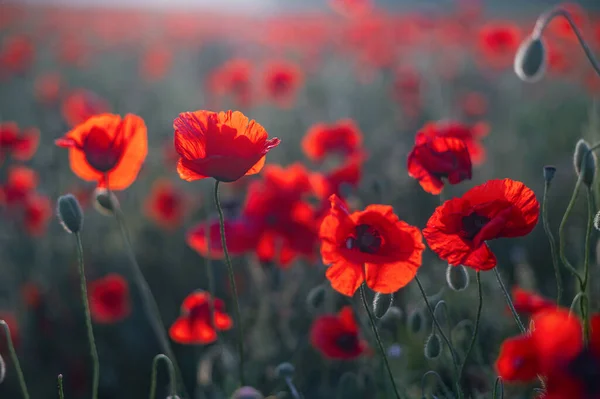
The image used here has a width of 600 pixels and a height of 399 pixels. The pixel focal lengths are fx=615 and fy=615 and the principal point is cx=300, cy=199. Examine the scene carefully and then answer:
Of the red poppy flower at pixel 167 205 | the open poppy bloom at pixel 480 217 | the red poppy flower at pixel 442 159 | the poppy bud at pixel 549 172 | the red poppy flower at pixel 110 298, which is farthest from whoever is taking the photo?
the red poppy flower at pixel 167 205

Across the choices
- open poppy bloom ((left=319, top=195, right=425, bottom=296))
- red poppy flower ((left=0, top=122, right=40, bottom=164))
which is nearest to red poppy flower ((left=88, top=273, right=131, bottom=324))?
red poppy flower ((left=0, top=122, right=40, bottom=164))

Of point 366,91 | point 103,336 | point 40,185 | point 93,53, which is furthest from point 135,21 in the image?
point 103,336

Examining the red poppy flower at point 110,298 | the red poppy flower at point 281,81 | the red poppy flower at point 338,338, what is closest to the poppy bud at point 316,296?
the red poppy flower at point 338,338

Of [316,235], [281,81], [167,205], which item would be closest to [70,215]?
[316,235]

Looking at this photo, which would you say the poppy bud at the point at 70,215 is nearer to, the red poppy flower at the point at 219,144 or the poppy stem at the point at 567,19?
the red poppy flower at the point at 219,144

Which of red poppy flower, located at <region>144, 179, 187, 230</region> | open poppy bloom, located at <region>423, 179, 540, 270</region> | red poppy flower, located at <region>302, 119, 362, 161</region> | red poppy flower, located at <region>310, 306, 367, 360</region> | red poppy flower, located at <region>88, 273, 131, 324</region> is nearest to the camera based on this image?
open poppy bloom, located at <region>423, 179, 540, 270</region>

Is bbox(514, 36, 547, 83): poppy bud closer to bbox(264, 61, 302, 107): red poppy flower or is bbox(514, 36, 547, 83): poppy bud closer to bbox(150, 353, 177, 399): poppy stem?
bbox(150, 353, 177, 399): poppy stem

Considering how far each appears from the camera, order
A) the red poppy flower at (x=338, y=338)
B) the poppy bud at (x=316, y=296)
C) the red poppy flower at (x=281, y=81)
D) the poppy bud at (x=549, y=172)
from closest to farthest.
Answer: the poppy bud at (x=549, y=172)
the poppy bud at (x=316, y=296)
the red poppy flower at (x=338, y=338)
the red poppy flower at (x=281, y=81)
